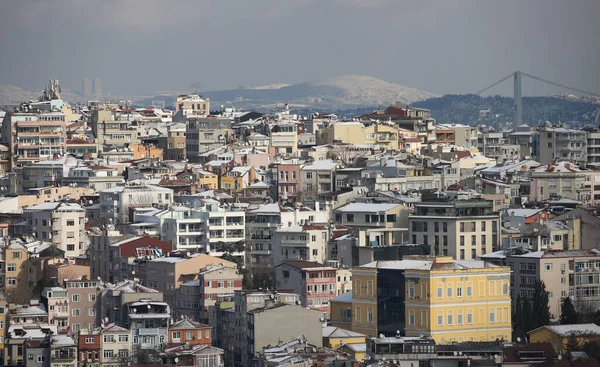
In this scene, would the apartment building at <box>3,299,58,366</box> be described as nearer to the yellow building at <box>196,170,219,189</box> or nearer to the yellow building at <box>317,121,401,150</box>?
the yellow building at <box>196,170,219,189</box>

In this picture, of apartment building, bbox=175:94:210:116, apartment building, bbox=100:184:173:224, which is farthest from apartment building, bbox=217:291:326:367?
apartment building, bbox=175:94:210:116

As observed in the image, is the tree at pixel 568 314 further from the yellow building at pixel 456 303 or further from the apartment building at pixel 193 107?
the apartment building at pixel 193 107

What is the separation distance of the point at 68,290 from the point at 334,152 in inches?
1080

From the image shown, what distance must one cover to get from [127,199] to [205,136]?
1905 centimetres

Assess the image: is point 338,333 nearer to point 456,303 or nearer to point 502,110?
point 456,303

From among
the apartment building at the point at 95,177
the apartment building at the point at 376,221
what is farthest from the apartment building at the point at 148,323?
the apartment building at the point at 95,177

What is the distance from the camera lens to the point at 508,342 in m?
39.8

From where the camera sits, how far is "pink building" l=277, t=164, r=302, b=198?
63.5 metres

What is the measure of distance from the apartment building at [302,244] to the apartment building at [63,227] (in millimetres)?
6574

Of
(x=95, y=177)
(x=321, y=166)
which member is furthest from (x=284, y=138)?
(x=321, y=166)

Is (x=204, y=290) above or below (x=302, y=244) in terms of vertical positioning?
below

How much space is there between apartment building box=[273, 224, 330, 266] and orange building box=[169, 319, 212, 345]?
9040 mm

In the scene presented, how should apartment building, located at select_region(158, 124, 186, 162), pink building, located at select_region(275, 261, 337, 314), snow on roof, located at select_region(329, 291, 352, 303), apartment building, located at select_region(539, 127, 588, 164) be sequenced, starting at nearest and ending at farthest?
snow on roof, located at select_region(329, 291, 352, 303)
pink building, located at select_region(275, 261, 337, 314)
apartment building, located at select_region(158, 124, 186, 162)
apartment building, located at select_region(539, 127, 588, 164)

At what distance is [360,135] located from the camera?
257ft
